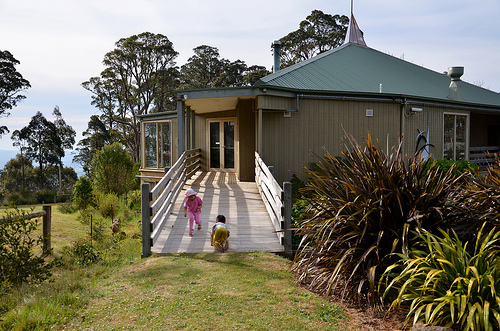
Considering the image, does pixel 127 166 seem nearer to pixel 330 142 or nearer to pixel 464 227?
pixel 330 142

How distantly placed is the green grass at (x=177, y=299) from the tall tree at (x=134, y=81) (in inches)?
1235

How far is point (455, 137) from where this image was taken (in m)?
14.9

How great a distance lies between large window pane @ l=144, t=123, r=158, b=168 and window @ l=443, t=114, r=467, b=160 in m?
12.1

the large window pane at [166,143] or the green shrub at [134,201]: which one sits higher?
the large window pane at [166,143]

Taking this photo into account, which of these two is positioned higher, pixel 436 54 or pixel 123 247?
pixel 436 54

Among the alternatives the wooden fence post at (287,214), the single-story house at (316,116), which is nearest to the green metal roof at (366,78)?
the single-story house at (316,116)

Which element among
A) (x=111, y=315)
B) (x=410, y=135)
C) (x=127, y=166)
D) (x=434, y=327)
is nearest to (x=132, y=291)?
(x=111, y=315)

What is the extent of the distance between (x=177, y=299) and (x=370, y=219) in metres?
→ 2.42

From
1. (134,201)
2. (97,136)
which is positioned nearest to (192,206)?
(134,201)

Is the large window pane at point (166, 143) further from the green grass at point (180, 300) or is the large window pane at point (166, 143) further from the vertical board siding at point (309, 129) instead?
the green grass at point (180, 300)

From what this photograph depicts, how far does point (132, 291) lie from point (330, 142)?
8.74m

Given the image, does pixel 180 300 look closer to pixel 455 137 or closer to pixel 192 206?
pixel 192 206

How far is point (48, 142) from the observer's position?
3903 centimetres

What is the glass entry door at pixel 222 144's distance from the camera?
1530 centimetres
